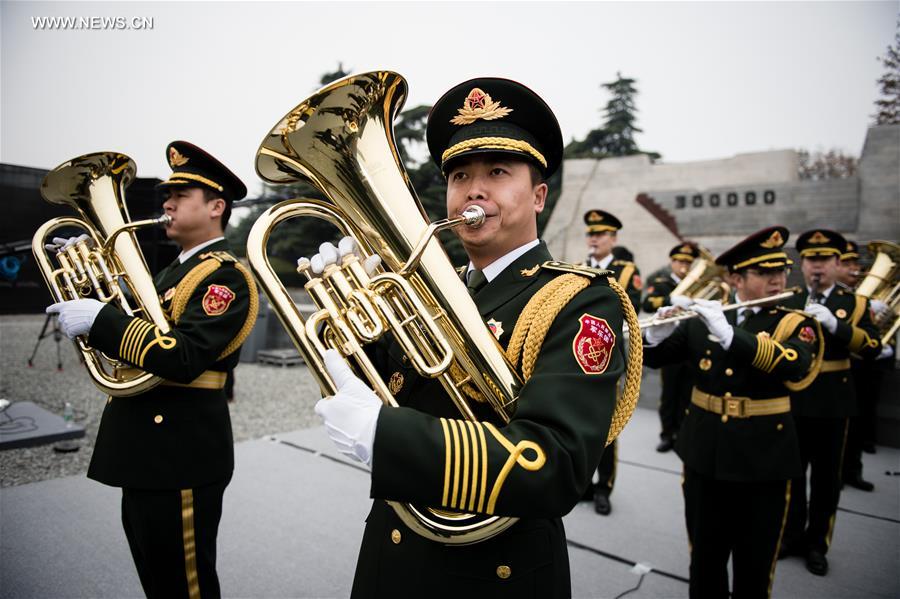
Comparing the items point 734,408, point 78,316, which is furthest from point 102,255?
point 734,408

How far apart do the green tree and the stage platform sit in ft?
123

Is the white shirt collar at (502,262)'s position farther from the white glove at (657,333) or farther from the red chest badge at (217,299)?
the white glove at (657,333)

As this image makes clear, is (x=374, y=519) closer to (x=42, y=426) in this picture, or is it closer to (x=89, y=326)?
(x=89, y=326)

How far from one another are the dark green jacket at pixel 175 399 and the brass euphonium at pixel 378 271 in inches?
44.4

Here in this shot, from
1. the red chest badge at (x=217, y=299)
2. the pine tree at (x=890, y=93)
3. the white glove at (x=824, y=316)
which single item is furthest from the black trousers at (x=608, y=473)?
the pine tree at (x=890, y=93)

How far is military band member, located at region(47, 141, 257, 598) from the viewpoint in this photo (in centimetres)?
239

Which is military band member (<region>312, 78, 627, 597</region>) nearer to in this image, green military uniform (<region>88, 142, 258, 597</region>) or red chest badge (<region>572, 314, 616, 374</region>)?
red chest badge (<region>572, 314, 616, 374</region>)

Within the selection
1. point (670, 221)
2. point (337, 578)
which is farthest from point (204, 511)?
point (670, 221)

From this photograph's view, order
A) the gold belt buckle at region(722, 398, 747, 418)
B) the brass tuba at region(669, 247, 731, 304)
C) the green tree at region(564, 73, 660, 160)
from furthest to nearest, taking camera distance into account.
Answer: the green tree at region(564, 73, 660, 160) < the brass tuba at region(669, 247, 731, 304) < the gold belt buckle at region(722, 398, 747, 418)

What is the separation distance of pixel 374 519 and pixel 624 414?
871mm

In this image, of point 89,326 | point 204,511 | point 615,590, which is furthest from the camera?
point 615,590

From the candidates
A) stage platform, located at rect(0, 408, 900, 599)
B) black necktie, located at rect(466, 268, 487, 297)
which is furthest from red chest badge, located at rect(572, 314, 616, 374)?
stage platform, located at rect(0, 408, 900, 599)

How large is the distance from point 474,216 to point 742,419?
2507mm

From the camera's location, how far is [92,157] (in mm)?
3062
